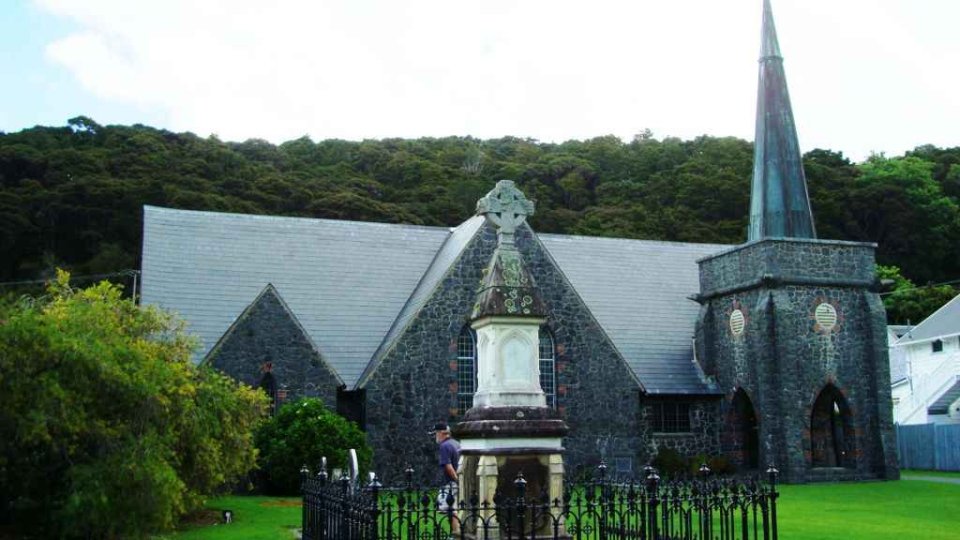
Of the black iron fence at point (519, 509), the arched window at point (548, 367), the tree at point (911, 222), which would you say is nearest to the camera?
the black iron fence at point (519, 509)

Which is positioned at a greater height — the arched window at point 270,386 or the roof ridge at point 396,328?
the roof ridge at point 396,328

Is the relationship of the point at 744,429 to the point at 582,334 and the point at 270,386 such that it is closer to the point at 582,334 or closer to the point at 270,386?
the point at 582,334

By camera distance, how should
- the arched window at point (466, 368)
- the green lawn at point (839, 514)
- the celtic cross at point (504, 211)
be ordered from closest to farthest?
the celtic cross at point (504, 211)
the green lawn at point (839, 514)
the arched window at point (466, 368)

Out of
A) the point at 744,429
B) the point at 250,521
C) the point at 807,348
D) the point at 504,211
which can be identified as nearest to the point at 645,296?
the point at 744,429

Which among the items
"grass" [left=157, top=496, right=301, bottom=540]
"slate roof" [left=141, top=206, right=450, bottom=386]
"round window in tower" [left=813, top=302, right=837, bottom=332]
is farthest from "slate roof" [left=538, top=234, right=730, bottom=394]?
"grass" [left=157, top=496, right=301, bottom=540]

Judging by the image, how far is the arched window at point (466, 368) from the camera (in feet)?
95.3

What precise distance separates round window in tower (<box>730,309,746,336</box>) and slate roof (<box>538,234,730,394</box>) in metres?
2.16

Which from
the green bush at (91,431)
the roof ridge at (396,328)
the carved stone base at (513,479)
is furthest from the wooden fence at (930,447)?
the green bush at (91,431)

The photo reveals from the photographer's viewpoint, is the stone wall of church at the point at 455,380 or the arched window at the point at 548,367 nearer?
the stone wall of church at the point at 455,380

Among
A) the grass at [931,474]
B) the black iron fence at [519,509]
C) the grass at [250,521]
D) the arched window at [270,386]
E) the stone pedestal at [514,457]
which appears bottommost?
the grass at [250,521]

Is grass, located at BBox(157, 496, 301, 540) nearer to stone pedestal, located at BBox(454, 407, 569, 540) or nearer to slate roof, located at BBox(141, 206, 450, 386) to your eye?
stone pedestal, located at BBox(454, 407, 569, 540)

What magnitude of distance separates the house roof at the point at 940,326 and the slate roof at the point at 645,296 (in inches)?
578

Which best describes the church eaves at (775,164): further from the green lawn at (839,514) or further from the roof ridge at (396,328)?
the roof ridge at (396,328)

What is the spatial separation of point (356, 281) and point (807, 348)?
14.2 meters
